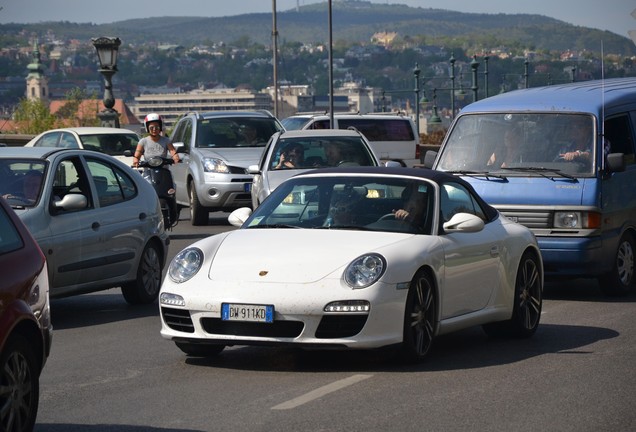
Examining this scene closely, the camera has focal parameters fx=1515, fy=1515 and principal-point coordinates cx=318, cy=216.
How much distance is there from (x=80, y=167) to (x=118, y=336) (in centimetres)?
233

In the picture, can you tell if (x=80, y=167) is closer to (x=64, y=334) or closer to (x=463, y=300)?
(x=64, y=334)

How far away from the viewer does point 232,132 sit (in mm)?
26266

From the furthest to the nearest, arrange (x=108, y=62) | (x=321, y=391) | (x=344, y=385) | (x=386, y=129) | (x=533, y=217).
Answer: (x=108, y=62), (x=386, y=129), (x=533, y=217), (x=344, y=385), (x=321, y=391)

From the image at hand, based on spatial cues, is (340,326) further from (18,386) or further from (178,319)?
(18,386)

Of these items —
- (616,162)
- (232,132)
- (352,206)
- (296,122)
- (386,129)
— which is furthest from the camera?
(296,122)

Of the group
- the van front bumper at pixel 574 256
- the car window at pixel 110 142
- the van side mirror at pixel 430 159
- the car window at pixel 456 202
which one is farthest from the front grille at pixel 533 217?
the car window at pixel 110 142

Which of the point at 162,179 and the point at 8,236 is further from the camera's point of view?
the point at 162,179

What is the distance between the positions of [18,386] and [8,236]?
832mm

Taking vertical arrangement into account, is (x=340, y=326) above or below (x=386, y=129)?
above

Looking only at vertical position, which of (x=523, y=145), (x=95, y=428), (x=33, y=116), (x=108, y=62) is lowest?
(x=33, y=116)

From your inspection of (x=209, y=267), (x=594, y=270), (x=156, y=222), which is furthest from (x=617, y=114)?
(x=209, y=267)

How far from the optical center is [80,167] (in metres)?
13.6

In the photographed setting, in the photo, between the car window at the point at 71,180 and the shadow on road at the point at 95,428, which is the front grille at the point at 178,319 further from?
the car window at the point at 71,180

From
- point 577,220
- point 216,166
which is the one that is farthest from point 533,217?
point 216,166
